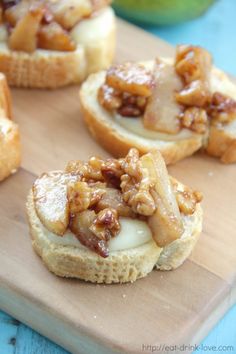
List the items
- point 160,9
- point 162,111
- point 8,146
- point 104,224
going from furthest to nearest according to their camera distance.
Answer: point 160,9
point 162,111
point 8,146
point 104,224

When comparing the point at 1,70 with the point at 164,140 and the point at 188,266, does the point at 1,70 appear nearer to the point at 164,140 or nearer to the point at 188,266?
the point at 164,140

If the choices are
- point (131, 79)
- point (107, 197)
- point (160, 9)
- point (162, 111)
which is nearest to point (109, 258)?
point (107, 197)

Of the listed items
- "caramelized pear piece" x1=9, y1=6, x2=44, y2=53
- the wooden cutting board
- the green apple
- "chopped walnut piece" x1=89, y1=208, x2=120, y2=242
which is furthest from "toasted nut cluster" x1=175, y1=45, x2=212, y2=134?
the green apple

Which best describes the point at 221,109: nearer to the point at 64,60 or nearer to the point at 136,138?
the point at 136,138

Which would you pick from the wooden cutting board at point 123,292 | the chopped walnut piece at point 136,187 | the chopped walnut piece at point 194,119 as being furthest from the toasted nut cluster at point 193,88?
the chopped walnut piece at point 136,187

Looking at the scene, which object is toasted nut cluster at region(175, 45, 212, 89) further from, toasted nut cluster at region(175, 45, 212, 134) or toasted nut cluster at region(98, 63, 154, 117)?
toasted nut cluster at region(98, 63, 154, 117)
